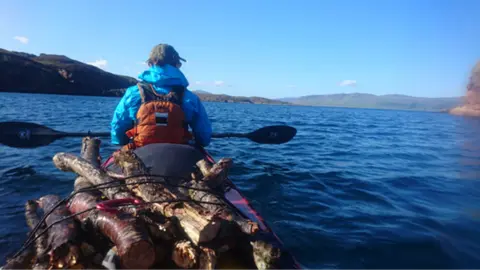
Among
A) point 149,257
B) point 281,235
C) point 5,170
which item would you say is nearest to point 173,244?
point 149,257

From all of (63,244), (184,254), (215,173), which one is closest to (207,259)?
(184,254)

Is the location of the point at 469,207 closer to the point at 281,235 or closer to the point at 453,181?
the point at 453,181

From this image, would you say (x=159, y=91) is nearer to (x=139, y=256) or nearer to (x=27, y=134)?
(x=139, y=256)

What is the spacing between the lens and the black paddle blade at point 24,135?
23.8 ft

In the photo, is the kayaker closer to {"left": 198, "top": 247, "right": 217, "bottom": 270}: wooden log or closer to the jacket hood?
the jacket hood

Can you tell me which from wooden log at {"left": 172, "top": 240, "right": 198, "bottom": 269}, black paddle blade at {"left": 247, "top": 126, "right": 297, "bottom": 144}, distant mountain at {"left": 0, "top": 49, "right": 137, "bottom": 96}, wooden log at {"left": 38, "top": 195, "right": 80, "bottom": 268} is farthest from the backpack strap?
distant mountain at {"left": 0, "top": 49, "right": 137, "bottom": 96}

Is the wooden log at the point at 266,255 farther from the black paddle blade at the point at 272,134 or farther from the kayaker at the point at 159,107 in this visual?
the black paddle blade at the point at 272,134

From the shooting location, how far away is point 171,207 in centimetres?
273

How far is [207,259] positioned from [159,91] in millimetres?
3184

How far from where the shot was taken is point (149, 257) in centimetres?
227

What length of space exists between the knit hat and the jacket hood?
140 millimetres

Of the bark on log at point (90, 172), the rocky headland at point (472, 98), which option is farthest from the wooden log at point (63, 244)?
the rocky headland at point (472, 98)

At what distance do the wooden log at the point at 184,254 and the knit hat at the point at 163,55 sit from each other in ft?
11.0

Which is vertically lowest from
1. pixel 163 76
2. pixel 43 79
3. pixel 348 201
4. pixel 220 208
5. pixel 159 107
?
pixel 348 201
